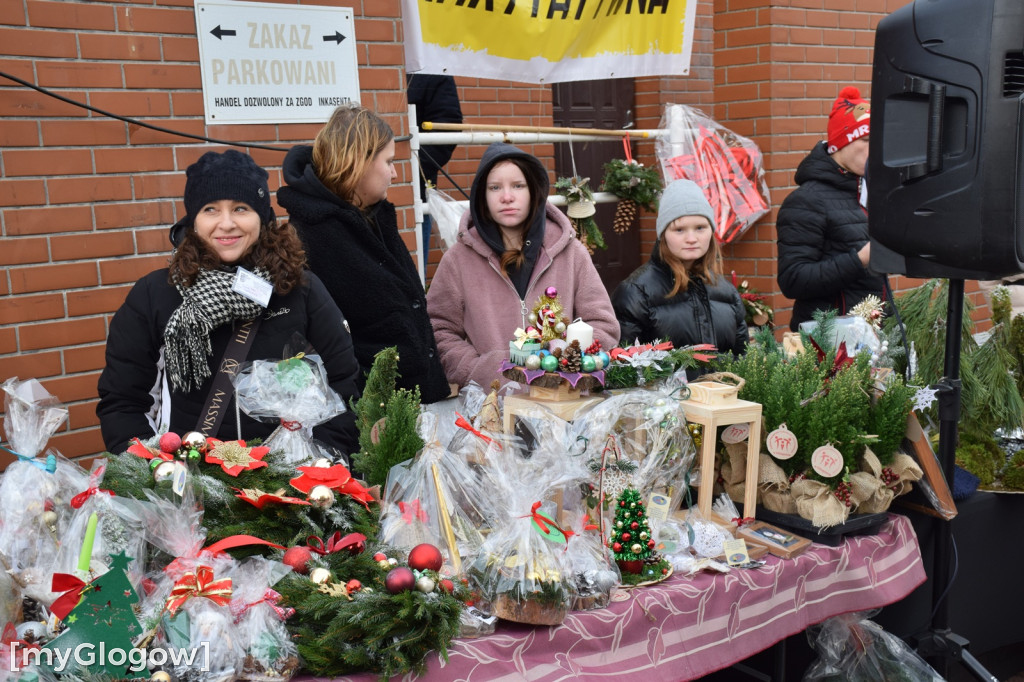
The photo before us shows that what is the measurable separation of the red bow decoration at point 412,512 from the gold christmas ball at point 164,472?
0.52 meters

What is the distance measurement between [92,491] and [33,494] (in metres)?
0.15

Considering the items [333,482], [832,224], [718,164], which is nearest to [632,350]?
[333,482]

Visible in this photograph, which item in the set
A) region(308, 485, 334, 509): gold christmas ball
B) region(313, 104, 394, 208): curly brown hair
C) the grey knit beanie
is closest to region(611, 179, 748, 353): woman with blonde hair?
the grey knit beanie

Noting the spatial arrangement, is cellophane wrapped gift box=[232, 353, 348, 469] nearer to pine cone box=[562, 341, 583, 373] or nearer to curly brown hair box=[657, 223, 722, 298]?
pine cone box=[562, 341, 583, 373]

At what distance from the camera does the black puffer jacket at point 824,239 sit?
175 inches

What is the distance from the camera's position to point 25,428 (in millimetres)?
2078

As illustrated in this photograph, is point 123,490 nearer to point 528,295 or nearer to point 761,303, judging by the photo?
point 528,295

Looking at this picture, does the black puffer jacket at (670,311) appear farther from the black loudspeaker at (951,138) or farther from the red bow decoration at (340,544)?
the red bow decoration at (340,544)

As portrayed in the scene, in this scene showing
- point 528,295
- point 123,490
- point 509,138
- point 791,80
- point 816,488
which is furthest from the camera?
point 791,80

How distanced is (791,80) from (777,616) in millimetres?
4738

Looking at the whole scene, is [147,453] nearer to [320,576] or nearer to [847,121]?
[320,576]

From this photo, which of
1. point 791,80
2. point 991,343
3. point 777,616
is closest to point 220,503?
point 777,616

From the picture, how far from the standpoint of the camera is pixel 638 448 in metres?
2.63

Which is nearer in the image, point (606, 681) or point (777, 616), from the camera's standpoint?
point (606, 681)
